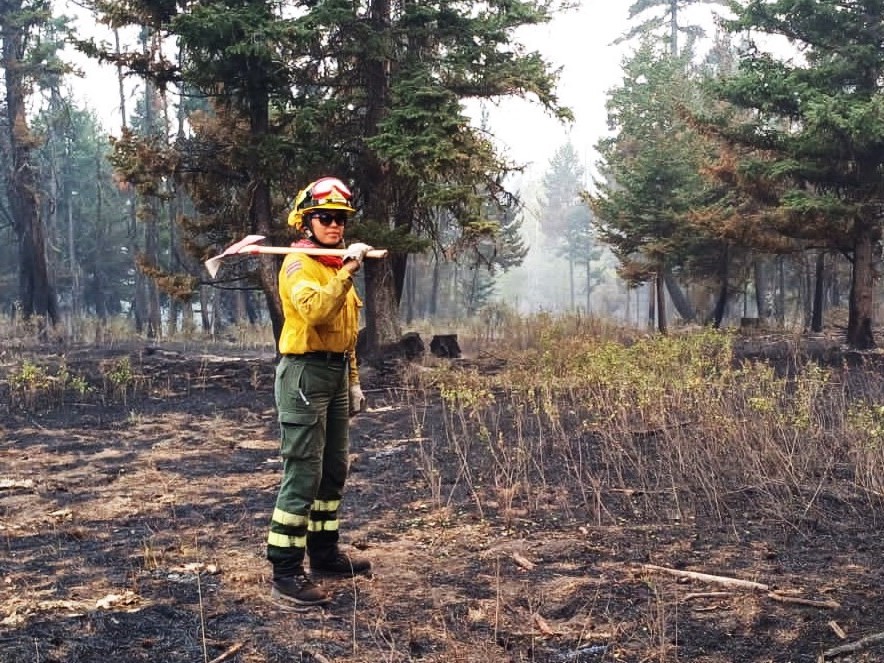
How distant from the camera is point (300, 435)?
Result: 14.1 ft

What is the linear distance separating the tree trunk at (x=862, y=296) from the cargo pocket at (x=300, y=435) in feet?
44.7

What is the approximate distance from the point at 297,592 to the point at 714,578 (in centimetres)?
224

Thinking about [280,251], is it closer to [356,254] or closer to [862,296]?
[356,254]

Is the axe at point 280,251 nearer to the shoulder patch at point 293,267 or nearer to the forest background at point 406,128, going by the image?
the shoulder patch at point 293,267

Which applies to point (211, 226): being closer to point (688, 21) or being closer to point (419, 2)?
point (419, 2)

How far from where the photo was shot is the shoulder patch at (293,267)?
4273mm

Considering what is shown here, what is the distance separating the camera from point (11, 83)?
21.5 meters

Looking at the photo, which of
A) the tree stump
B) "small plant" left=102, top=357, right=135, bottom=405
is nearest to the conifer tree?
the tree stump

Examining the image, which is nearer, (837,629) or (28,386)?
(837,629)

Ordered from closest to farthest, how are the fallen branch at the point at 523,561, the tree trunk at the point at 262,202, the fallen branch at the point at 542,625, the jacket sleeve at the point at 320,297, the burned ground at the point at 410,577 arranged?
the burned ground at the point at 410,577
the fallen branch at the point at 542,625
the jacket sleeve at the point at 320,297
the fallen branch at the point at 523,561
the tree trunk at the point at 262,202

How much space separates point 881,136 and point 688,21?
94.0 feet

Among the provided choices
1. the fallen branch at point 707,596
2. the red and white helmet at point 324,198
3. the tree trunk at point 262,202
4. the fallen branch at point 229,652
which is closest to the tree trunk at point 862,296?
the tree trunk at point 262,202

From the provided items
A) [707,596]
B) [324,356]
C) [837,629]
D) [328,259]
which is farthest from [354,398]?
[837,629]

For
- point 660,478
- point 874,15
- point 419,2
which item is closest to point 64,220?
point 419,2
